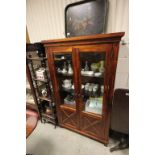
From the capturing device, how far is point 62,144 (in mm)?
1771

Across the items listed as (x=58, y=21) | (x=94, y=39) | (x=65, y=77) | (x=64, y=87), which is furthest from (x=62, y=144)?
(x=58, y=21)

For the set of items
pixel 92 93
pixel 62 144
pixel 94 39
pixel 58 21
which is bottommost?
pixel 62 144

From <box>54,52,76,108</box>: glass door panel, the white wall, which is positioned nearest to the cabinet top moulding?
<box>54,52,76,108</box>: glass door panel

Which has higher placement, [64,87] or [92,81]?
[92,81]

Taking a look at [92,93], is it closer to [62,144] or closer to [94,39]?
[94,39]

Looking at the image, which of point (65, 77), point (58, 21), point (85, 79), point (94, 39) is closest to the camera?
point (94, 39)

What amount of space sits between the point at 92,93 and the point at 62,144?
104 centimetres

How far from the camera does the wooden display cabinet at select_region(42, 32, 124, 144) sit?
122 centimetres

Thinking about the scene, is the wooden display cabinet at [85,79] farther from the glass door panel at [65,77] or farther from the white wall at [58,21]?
the white wall at [58,21]

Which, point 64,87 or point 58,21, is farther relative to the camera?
point 64,87
